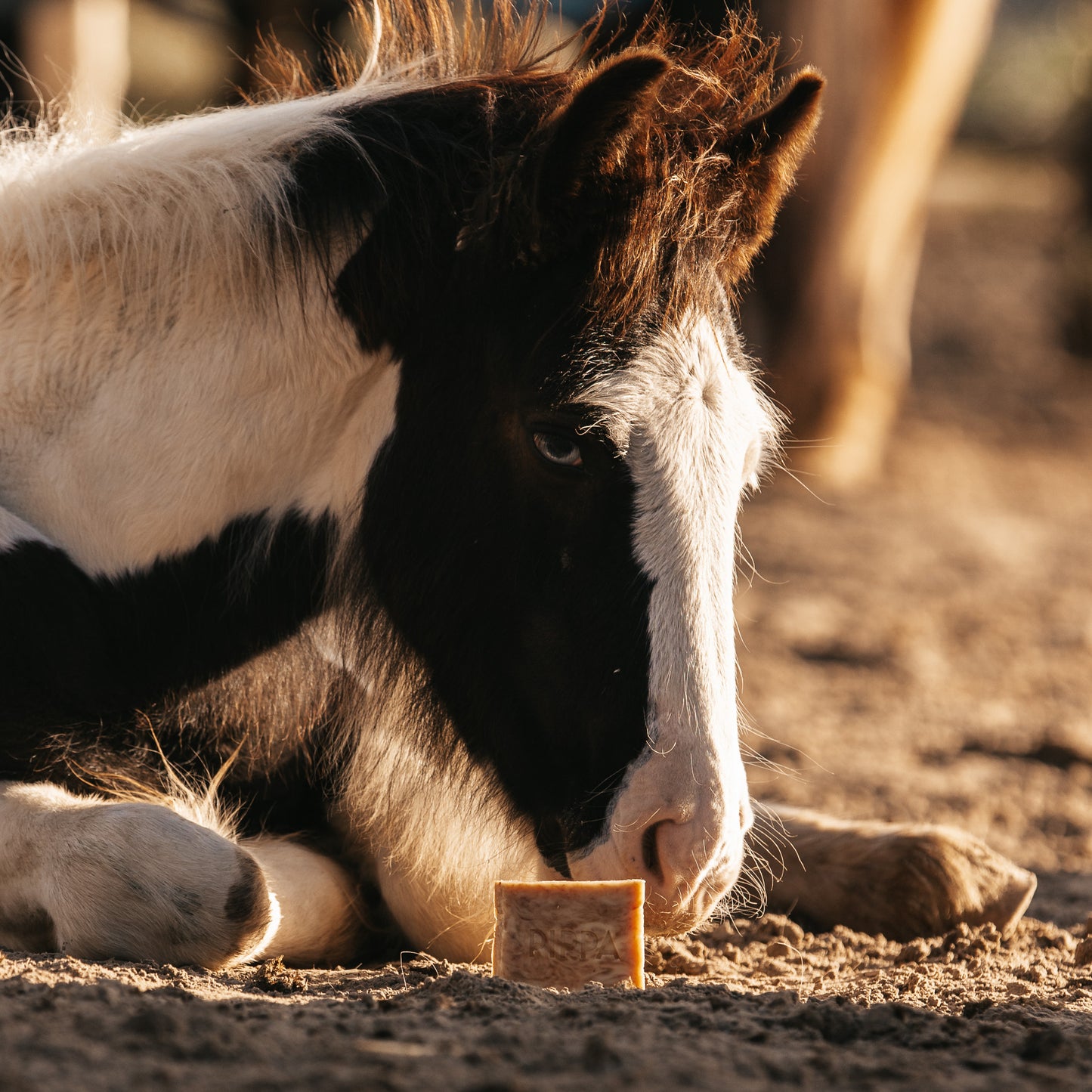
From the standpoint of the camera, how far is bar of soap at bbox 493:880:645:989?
2014 mm

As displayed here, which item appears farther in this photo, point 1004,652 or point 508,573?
point 1004,652

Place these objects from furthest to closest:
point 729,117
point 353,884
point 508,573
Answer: point 353,884, point 729,117, point 508,573

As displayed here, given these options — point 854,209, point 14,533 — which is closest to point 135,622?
point 14,533

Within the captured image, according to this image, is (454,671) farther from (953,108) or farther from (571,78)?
(953,108)

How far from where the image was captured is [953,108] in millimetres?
8359

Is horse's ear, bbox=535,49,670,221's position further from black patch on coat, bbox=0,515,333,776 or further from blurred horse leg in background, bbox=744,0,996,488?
blurred horse leg in background, bbox=744,0,996,488

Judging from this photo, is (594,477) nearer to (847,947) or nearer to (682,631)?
(682,631)

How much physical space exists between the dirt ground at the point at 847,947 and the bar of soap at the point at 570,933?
0.09m

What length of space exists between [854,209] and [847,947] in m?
5.97

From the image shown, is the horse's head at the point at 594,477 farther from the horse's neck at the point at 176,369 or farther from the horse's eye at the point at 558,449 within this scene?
the horse's neck at the point at 176,369

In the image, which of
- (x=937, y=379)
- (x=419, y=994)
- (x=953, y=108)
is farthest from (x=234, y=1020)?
(x=937, y=379)

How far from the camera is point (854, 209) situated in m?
7.90

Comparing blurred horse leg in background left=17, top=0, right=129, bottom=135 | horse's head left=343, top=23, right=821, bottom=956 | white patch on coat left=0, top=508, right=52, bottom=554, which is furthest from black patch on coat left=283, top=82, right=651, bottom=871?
blurred horse leg in background left=17, top=0, right=129, bottom=135

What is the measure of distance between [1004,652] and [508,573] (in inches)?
156
